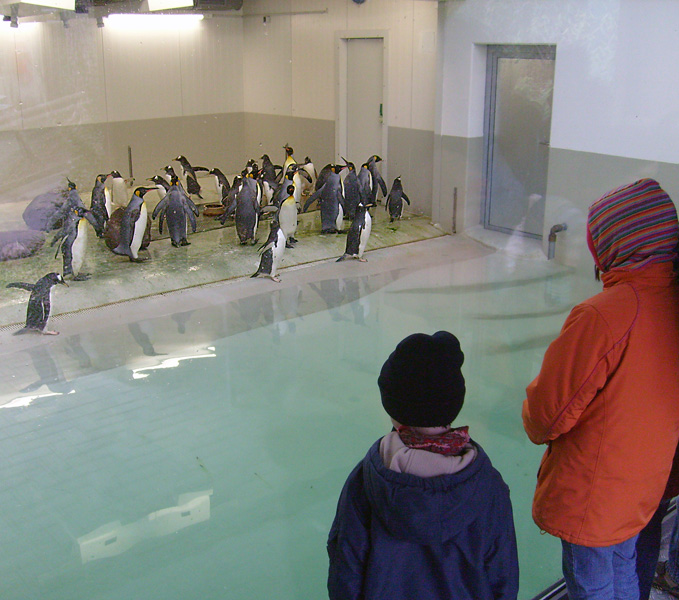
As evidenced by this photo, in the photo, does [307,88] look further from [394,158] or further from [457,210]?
[457,210]

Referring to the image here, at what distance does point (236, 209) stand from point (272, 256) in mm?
940

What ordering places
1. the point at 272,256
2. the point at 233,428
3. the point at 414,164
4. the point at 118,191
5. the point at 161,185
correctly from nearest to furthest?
1. the point at 233,428
2. the point at 272,256
3. the point at 118,191
4. the point at 161,185
5. the point at 414,164

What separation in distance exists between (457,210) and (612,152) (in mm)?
2200

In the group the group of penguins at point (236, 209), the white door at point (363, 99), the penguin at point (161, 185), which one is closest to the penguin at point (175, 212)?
the group of penguins at point (236, 209)

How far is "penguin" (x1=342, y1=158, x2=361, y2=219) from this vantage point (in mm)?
6027

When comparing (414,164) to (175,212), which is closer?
(175,212)

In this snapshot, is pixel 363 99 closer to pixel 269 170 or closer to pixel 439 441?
pixel 269 170

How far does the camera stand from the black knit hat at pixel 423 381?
109cm

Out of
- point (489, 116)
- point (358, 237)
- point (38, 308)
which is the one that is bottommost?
point (38, 308)

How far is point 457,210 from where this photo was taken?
543 cm

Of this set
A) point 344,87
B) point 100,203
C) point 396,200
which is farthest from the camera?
point 344,87

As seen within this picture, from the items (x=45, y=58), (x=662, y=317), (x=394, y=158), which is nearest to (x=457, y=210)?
(x=394, y=158)

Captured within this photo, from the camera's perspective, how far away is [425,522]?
1049 millimetres

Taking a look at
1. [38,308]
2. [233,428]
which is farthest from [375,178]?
[233,428]
